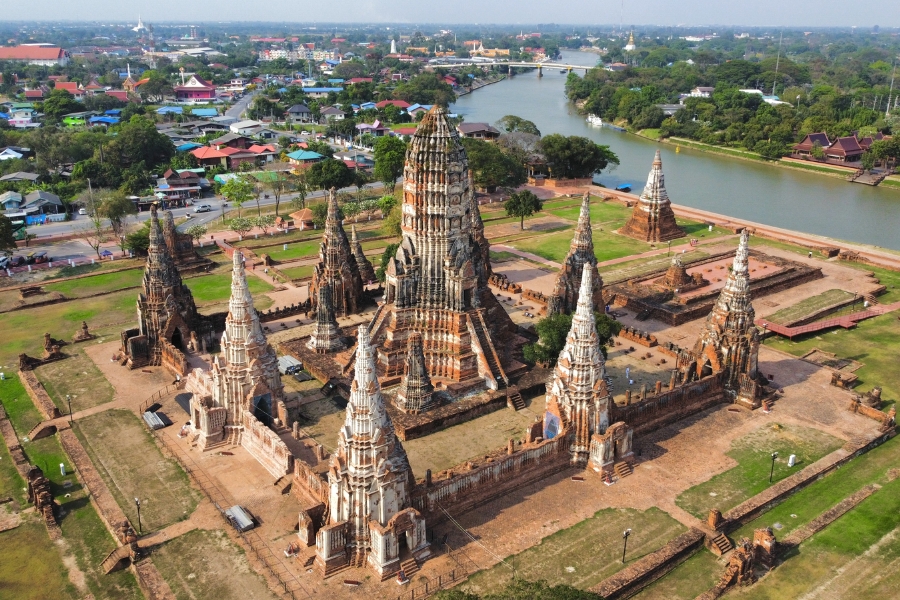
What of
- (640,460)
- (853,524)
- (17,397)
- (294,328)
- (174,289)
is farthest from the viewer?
(294,328)

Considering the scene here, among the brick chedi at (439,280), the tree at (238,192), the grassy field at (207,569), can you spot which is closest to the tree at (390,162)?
the tree at (238,192)

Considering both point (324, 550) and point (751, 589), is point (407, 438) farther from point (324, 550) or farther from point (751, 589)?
point (751, 589)

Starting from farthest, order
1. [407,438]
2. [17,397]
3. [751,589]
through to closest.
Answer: [17,397]
[407,438]
[751,589]

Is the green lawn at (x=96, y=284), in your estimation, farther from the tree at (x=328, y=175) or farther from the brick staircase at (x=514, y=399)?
the brick staircase at (x=514, y=399)

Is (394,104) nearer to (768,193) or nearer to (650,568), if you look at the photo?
(768,193)

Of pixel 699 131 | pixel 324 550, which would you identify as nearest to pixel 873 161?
pixel 699 131

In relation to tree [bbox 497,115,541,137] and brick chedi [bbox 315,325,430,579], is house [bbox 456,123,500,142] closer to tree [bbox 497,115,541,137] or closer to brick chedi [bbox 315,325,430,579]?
tree [bbox 497,115,541,137]

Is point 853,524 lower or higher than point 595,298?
lower

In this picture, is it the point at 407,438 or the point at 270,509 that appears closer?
the point at 270,509
